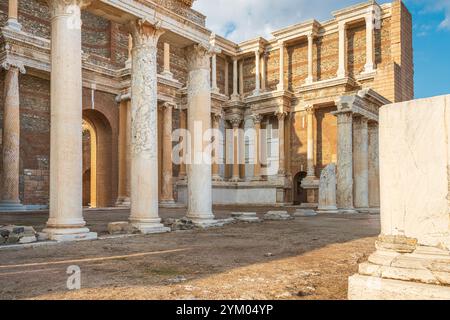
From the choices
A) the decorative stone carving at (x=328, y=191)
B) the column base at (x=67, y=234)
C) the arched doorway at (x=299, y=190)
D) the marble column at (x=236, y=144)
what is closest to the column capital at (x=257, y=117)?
the marble column at (x=236, y=144)

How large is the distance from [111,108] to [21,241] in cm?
1536

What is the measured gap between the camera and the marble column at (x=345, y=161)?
17.8 m

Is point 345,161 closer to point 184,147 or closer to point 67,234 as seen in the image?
point 184,147

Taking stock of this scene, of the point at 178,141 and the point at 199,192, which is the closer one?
the point at 199,192

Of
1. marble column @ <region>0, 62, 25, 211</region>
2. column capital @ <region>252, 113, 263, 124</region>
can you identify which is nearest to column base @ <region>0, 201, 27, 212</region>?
marble column @ <region>0, 62, 25, 211</region>

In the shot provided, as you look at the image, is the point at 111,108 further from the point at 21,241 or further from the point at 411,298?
the point at 411,298

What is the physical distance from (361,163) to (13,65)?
1612 cm

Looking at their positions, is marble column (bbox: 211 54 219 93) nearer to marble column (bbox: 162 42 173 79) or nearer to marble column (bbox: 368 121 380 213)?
marble column (bbox: 162 42 173 79)

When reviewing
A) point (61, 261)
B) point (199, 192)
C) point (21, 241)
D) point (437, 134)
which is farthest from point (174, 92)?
point (437, 134)

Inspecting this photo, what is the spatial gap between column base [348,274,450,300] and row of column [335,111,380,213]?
14823 mm

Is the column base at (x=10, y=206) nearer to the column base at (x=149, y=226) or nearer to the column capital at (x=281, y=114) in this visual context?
the column base at (x=149, y=226)

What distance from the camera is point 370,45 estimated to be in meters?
24.0

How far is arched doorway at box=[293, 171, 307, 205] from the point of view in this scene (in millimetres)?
27062

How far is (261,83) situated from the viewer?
2933 centimetres
